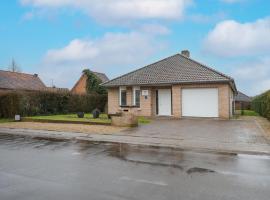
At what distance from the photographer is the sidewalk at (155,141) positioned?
10.1m

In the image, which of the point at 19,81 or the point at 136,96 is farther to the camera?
the point at 19,81

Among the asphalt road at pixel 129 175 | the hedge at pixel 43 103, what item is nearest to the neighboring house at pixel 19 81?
the hedge at pixel 43 103

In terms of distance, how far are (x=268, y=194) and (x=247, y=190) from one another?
0.37 meters

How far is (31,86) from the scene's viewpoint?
42.8 metres

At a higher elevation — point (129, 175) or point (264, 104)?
point (264, 104)

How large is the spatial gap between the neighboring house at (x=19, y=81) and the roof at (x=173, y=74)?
54.8 ft

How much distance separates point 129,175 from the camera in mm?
6574

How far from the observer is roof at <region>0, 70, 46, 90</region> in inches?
1535

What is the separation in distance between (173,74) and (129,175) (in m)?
18.7

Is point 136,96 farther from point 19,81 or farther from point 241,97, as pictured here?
point 241,97

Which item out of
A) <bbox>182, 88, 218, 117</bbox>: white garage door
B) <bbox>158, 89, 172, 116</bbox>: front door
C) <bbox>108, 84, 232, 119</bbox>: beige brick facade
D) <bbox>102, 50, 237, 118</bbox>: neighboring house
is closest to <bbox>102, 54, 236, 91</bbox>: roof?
<bbox>102, 50, 237, 118</bbox>: neighboring house

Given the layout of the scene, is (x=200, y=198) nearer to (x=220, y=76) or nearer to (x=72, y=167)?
(x=72, y=167)

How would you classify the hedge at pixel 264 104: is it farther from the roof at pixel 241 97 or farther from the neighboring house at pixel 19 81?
the neighboring house at pixel 19 81

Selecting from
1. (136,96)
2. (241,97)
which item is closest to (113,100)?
(136,96)
